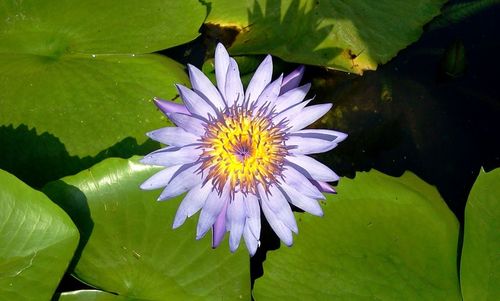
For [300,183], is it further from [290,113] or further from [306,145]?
[290,113]

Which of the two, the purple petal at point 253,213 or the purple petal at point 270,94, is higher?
the purple petal at point 270,94

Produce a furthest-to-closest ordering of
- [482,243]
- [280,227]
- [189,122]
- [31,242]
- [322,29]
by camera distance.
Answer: [322,29], [482,243], [31,242], [280,227], [189,122]

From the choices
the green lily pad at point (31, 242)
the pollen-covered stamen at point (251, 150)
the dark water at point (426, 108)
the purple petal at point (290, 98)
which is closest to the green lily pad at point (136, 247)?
the green lily pad at point (31, 242)

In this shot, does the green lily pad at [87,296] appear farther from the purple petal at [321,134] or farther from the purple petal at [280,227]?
the purple petal at [321,134]

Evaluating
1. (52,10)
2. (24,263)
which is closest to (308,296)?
(24,263)

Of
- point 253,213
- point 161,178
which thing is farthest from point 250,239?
point 161,178

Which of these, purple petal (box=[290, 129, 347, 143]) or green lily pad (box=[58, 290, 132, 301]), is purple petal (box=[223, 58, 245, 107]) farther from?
green lily pad (box=[58, 290, 132, 301])

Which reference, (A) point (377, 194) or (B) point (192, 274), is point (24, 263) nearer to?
(B) point (192, 274)
